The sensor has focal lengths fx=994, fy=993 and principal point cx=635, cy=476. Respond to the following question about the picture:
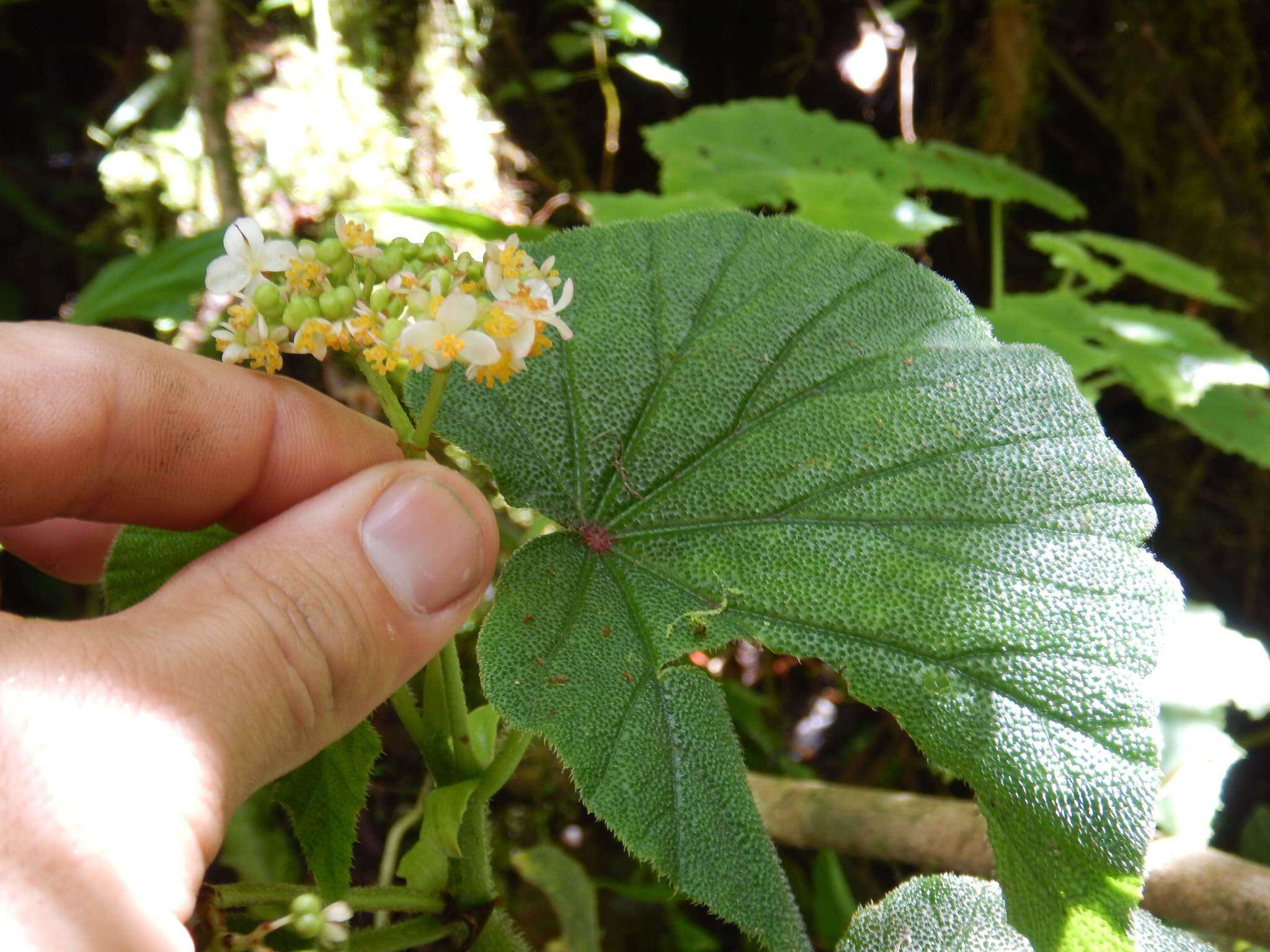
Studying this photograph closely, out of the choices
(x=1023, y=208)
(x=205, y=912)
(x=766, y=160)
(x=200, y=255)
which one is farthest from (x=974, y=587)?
(x=1023, y=208)

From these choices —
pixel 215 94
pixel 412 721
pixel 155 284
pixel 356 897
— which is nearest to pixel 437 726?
pixel 412 721

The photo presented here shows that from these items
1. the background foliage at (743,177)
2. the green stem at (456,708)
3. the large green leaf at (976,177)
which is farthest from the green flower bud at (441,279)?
the large green leaf at (976,177)

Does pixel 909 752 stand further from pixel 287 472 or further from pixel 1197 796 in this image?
pixel 287 472

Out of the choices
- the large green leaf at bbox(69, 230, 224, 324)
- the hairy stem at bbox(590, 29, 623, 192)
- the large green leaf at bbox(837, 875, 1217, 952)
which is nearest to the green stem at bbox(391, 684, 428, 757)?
the large green leaf at bbox(837, 875, 1217, 952)

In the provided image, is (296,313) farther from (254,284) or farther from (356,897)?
(356,897)

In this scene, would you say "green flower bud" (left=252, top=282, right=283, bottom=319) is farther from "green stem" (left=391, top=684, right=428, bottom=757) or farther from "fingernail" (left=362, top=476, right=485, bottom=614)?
"green stem" (left=391, top=684, right=428, bottom=757)

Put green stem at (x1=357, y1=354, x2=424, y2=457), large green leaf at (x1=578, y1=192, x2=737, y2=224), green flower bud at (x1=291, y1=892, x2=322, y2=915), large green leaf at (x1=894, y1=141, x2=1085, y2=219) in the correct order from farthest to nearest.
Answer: large green leaf at (x1=894, y1=141, x2=1085, y2=219), large green leaf at (x1=578, y1=192, x2=737, y2=224), green stem at (x1=357, y1=354, x2=424, y2=457), green flower bud at (x1=291, y1=892, x2=322, y2=915)

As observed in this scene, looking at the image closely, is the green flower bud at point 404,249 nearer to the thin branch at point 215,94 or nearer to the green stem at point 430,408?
the green stem at point 430,408
